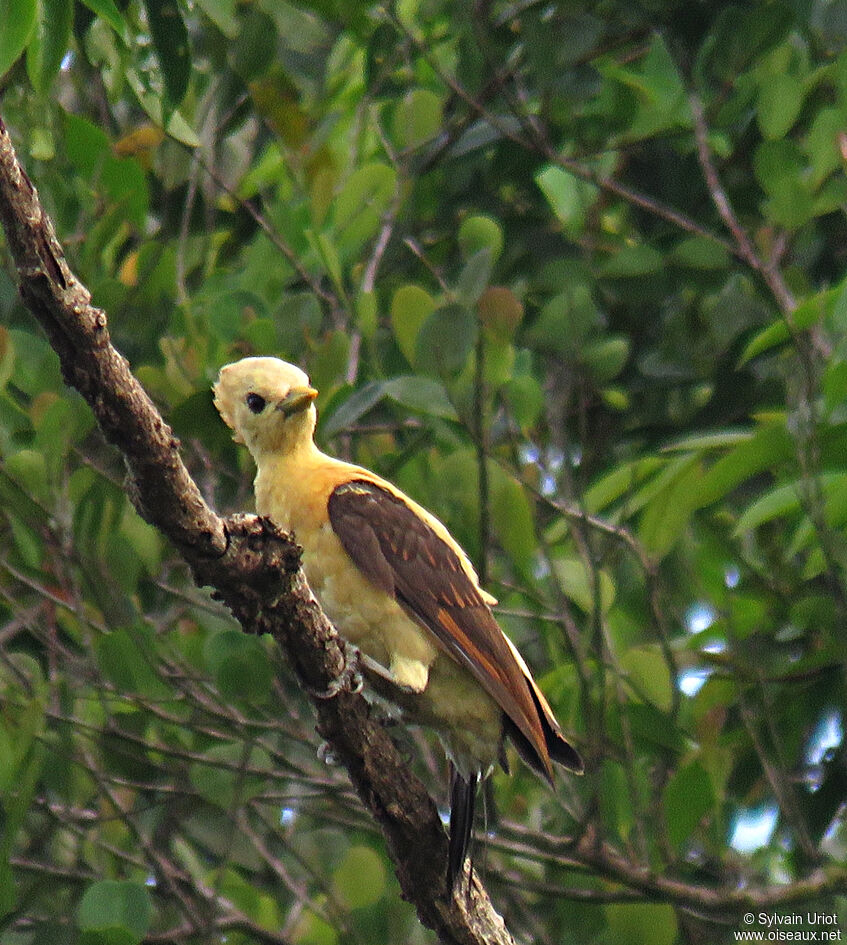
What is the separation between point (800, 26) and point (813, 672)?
2571mm

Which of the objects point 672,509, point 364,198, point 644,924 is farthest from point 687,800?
point 364,198

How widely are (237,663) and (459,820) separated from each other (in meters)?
1.09

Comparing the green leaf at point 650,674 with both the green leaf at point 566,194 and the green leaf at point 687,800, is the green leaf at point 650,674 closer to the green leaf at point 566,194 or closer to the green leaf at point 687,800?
the green leaf at point 687,800

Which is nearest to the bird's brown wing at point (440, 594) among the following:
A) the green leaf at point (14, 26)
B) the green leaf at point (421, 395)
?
the green leaf at point (421, 395)

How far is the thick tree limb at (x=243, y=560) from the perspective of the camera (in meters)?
2.56

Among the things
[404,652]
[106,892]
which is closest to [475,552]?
[404,652]

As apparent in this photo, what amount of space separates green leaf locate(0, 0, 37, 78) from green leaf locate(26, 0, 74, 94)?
0.37ft

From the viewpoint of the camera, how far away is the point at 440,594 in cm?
417

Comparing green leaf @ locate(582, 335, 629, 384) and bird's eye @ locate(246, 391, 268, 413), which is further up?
green leaf @ locate(582, 335, 629, 384)

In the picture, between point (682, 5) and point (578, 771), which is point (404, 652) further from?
point (682, 5)

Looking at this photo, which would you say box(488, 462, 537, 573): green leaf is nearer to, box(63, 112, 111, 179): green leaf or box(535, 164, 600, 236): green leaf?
box(535, 164, 600, 236): green leaf


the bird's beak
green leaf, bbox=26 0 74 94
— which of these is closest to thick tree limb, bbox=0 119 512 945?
green leaf, bbox=26 0 74 94

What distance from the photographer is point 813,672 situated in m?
4.84

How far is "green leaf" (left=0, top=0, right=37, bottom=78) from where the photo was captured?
3012 mm
